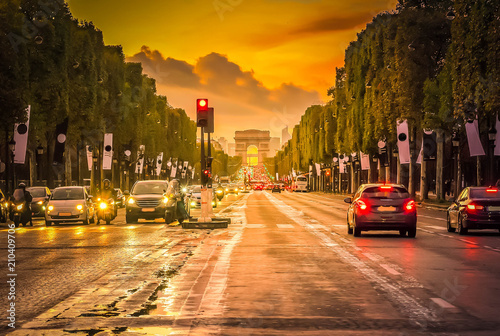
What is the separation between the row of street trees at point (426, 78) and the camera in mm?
41781

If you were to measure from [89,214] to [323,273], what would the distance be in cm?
2353

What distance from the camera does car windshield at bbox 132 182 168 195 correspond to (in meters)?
38.4

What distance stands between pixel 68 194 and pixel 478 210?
720 inches

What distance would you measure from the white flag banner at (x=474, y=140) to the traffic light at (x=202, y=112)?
65.1 ft

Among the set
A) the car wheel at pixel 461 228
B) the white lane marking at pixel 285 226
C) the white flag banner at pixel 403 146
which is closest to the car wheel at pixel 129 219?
the white lane marking at pixel 285 226

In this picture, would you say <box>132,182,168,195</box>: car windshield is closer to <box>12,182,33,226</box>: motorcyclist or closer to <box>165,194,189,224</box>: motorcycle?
<box>165,194,189,224</box>: motorcycle

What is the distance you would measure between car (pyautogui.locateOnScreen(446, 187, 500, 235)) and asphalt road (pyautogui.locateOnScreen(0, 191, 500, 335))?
2504mm

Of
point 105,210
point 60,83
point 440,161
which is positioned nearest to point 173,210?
point 105,210

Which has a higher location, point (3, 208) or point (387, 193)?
point (387, 193)

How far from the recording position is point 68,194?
1459 inches

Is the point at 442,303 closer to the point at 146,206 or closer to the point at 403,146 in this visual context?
the point at 146,206

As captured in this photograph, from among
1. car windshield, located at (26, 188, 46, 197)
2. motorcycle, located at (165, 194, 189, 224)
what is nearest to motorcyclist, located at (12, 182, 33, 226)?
motorcycle, located at (165, 194, 189, 224)

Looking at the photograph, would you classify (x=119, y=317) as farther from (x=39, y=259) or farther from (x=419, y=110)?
(x=419, y=110)

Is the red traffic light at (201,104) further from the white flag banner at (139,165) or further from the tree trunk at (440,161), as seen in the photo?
the white flag banner at (139,165)
